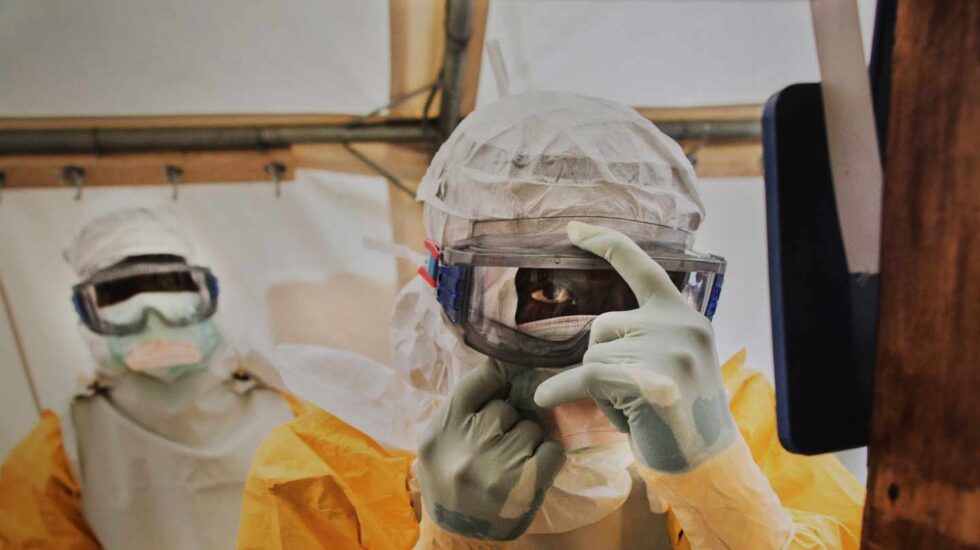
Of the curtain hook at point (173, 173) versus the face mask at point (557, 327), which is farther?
the curtain hook at point (173, 173)

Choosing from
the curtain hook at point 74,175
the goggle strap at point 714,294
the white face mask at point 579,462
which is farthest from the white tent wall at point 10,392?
the goggle strap at point 714,294

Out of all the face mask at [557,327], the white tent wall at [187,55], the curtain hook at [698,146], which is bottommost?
the face mask at [557,327]

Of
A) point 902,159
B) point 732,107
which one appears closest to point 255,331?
point 732,107

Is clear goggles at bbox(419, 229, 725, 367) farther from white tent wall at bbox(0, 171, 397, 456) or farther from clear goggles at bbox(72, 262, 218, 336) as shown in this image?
clear goggles at bbox(72, 262, 218, 336)

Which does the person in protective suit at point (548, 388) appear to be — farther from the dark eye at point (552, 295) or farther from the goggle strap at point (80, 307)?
the goggle strap at point (80, 307)

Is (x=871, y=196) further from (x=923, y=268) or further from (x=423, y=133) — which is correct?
(x=423, y=133)

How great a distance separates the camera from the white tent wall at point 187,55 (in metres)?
0.94

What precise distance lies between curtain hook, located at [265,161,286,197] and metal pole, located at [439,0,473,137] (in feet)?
1.33

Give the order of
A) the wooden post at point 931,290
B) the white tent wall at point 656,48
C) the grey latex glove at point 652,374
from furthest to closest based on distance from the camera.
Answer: the white tent wall at point 656,48 < the grey latex glove at point 652,374 < the wooden post at point 931,290

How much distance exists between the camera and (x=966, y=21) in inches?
14.4

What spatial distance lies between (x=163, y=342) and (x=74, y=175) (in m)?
0.51

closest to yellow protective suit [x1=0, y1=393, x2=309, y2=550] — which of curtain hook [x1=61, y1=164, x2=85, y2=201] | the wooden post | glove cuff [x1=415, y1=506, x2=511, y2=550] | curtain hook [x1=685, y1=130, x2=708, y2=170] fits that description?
curtain hook [x1=61, y1=164, x2=85, y2=201]

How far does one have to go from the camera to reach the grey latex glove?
2.07ft

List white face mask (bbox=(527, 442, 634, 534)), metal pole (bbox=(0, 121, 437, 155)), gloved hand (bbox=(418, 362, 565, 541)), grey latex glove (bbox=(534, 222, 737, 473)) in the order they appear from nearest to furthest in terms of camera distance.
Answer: grey latex glove (bbox=(534, 222, 737, 473))
gloved hand (bbox=(418, 362, 565, 541))
white face mask (bbox=(527, 442, 634, 534))
metal pole (bbox=(0, 121, 437, 155))
